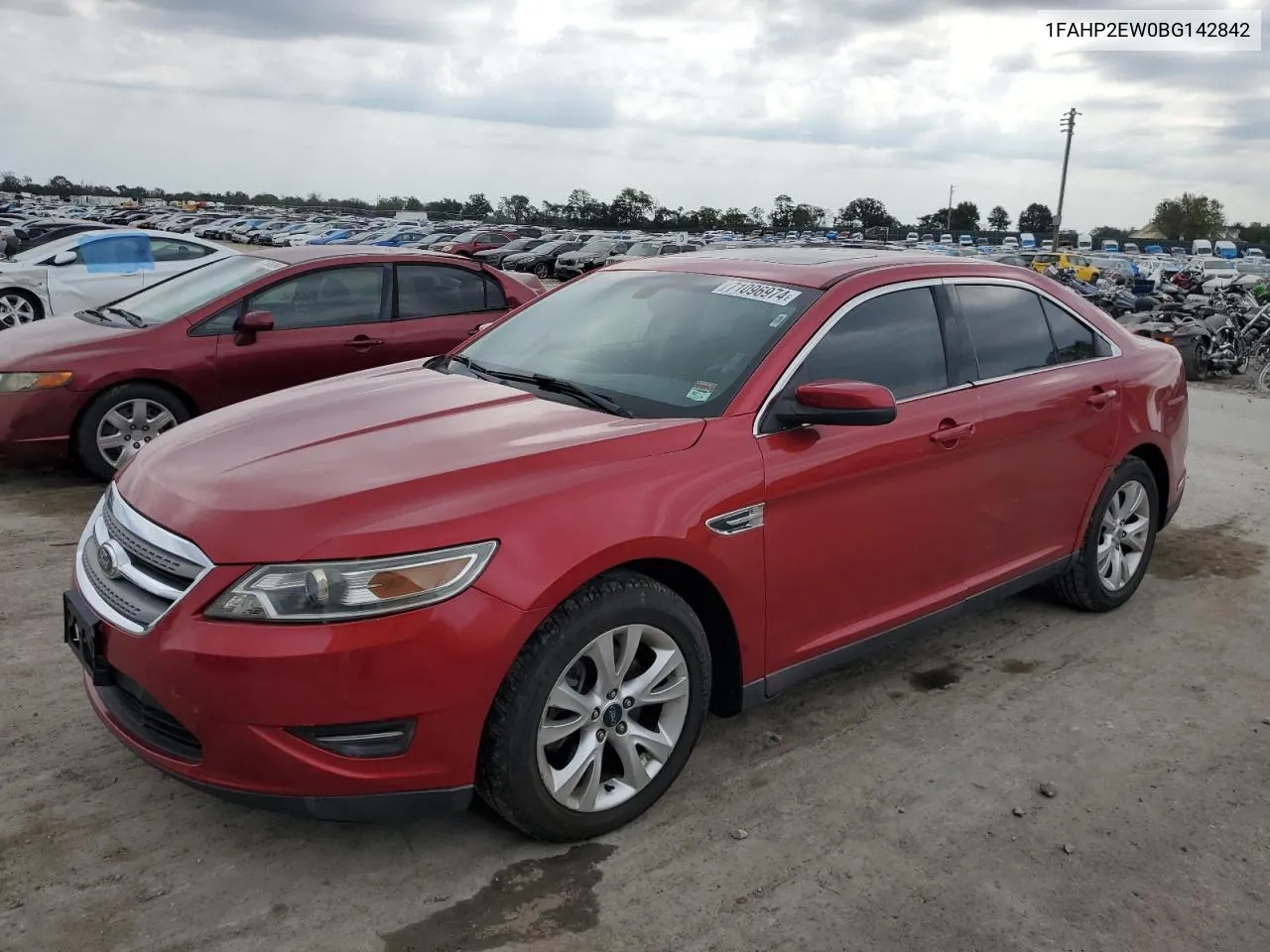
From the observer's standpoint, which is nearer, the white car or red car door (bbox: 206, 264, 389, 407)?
red car door (bbox: 206, 264, 389, 407)

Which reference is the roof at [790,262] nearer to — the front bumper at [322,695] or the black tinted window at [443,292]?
the front bumper at [322,695]

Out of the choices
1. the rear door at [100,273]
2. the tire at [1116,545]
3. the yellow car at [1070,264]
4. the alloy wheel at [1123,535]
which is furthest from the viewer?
the yellow car at [1070,264]

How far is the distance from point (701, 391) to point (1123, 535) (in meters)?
2.64

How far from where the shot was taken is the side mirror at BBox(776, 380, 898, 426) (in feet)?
10.6

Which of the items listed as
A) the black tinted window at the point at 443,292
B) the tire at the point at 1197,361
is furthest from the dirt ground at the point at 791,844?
the tire at the point at 1197,361

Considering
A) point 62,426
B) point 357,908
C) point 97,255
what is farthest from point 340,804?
point 97,255

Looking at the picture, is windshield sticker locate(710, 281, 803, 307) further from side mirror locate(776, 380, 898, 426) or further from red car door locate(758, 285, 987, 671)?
side mirror locate(776, 380, 898, 426)

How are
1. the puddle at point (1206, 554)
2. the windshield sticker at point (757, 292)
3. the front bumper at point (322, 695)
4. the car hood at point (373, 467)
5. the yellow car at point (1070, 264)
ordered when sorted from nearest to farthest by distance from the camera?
the front bumper at point (322, 695) < the car hood at point (373, 467) < the windshield sticker at point (757, 292) < the puddle at point (1206, 554) < the yellow car at point (1070, 264)

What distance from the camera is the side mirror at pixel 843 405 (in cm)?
324

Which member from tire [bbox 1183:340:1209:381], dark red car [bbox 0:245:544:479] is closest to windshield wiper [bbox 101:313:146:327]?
dark red car [bbox 0:245:544:479]

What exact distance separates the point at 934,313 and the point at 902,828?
1.92 m

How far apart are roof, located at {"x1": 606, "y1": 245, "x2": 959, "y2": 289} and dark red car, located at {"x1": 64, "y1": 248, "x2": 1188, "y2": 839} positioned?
0.08 ft

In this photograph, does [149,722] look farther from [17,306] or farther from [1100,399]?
[17,306]

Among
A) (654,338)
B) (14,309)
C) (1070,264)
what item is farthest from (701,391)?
(1070,264)
